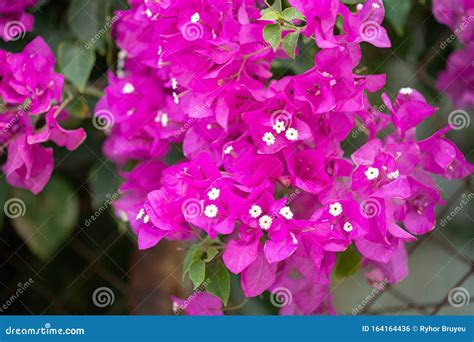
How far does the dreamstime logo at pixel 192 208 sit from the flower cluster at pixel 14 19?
57 cm

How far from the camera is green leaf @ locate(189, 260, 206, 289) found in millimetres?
989

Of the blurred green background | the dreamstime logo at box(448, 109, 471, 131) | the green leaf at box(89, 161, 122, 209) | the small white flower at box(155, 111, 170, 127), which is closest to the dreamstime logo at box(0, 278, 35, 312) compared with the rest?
the blurred green background

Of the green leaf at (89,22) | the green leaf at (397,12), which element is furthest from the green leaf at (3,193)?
the green leaf at (397,12)

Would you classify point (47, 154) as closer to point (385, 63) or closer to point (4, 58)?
point (4, 58)

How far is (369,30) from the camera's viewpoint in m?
0.99

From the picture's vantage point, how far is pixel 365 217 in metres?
0.95

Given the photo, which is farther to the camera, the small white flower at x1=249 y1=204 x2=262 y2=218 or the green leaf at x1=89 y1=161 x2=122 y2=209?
the green leaf at x1=89 y1=161 x2=122 y2=209

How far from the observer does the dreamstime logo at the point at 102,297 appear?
4.82 feet

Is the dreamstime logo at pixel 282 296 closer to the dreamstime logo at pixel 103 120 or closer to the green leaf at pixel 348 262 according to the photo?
the green leaf at pixel 348 262

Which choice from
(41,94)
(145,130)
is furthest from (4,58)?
(145,130)

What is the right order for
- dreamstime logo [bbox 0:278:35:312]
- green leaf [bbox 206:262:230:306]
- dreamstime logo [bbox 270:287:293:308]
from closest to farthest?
green leaf [bbox 206:262:230:306], dreamstime logo [bbox 270:287:293:308], dreamstime logo [bbox 0:278:35:312]

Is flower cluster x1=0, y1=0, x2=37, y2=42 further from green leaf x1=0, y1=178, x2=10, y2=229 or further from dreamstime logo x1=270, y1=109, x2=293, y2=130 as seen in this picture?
dreamstime logo x1=270, y1=109, x2=293, y2=130

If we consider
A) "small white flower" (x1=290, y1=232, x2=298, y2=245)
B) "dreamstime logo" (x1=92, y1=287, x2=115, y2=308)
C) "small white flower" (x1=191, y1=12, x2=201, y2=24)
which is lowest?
"dreamstime logo" (x1=92, y1=287, x2=115, y2=308)

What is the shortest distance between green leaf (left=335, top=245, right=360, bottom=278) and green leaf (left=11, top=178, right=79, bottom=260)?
536 millimetres
